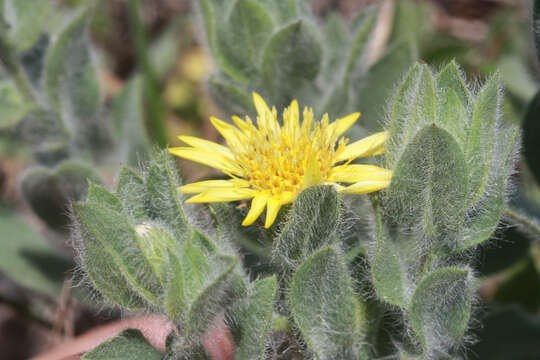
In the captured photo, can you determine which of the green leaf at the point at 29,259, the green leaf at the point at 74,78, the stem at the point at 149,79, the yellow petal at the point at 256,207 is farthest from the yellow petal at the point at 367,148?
the stem at the point at 149,79

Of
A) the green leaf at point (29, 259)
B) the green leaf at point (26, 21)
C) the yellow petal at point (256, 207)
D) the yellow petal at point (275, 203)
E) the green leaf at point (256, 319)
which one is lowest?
the green leaf at point (29, 259)

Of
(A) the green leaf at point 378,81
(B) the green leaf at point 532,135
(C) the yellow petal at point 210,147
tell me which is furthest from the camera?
(A) the green leaf at point 378,81

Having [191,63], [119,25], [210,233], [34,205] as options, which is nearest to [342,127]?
[210,233]

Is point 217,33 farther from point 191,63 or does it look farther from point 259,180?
point 191,63

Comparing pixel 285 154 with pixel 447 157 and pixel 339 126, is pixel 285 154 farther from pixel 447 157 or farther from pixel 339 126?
pixel 447 157

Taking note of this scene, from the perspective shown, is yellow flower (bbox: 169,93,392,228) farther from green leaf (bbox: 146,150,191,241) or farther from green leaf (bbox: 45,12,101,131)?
green leaf (bbox: 45,12,101,131)

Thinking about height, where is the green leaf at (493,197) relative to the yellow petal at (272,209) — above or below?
below

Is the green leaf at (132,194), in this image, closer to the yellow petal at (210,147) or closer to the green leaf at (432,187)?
the yellow petal at (210,147)
